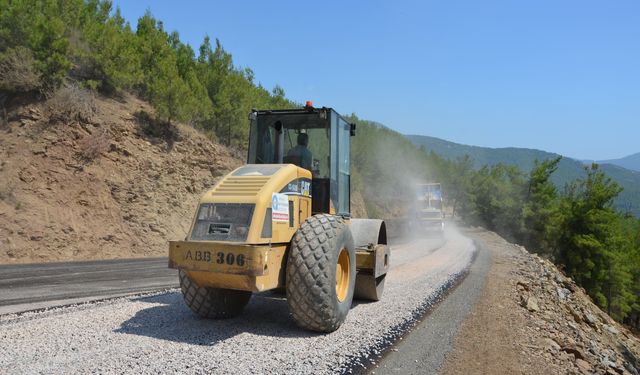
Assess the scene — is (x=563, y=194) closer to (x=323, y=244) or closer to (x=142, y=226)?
(x=142, y=226)

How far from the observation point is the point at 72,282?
10219 millimetres

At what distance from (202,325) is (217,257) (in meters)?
1.33

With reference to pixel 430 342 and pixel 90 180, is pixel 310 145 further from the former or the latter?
pixel 90 180

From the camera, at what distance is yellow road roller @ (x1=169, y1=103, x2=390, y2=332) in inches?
200

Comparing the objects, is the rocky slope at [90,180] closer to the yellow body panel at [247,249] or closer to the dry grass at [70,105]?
the dry grass at [70,105]

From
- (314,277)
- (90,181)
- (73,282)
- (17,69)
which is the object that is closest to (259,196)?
(314,277)

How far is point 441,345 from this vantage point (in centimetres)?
551

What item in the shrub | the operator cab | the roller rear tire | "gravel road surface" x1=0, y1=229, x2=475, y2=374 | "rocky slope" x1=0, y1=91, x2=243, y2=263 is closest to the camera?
"gravel road surface" x1=0, y1=229, x2=475, y2=374

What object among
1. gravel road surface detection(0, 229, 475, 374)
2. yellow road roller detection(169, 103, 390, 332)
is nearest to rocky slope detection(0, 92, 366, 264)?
gravel road surface detection(0, 229, 475, 374)

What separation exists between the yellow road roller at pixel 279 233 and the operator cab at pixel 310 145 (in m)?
0.02

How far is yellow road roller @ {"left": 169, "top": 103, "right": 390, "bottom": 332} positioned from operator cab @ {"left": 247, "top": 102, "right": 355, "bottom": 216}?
2 cm

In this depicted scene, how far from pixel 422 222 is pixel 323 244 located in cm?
2943

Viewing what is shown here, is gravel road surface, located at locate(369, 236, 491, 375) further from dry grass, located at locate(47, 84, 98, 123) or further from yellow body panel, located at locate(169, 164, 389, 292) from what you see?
dry grass, located at locate(47, 84, 98, 123)

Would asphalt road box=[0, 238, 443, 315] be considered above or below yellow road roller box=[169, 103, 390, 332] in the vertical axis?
below
